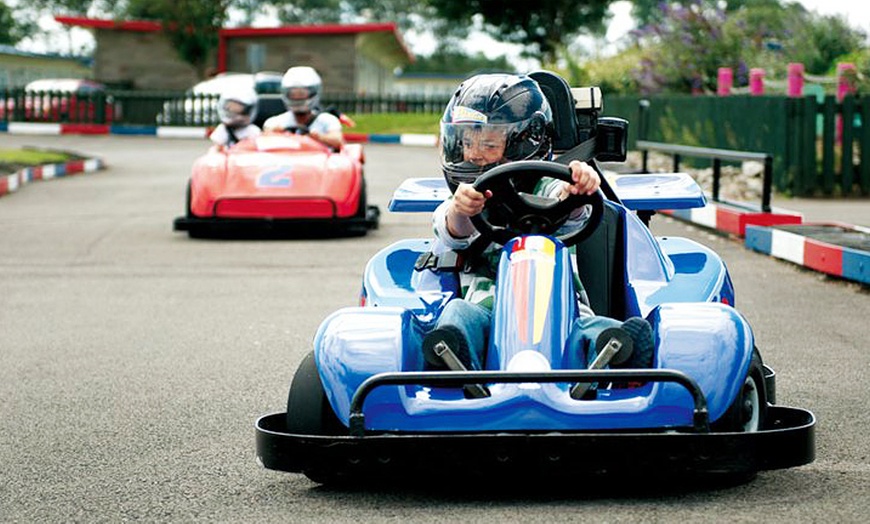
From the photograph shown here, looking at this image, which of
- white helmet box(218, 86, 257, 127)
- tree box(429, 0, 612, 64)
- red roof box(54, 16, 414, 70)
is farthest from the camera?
tree box(429, 0, 612, 64)

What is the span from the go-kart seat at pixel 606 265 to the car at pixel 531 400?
18cm

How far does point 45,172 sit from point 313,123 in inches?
352

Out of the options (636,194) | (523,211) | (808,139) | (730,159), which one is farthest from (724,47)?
(523,211)

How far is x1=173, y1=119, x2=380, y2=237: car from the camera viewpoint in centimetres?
1255

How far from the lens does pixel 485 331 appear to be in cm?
476

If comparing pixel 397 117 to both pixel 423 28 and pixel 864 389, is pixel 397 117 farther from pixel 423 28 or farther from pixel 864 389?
pixel 423 28

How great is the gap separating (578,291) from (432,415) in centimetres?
102

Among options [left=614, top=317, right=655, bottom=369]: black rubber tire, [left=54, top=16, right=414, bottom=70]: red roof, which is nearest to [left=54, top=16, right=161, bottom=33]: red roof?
A: [left=54, top=16, right=414, bottom=70]: red roof

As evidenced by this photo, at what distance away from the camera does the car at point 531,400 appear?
4.11 metres

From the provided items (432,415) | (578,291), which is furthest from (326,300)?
(432,415)

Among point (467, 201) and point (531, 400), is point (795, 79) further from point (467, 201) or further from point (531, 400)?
point (531, 400)

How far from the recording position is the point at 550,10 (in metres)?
50.7

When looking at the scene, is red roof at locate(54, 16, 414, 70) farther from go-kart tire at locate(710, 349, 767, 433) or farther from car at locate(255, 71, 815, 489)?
go-kart tire at locate(710, 349, 767, 433)

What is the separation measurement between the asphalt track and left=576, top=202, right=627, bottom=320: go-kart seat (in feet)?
2.73
